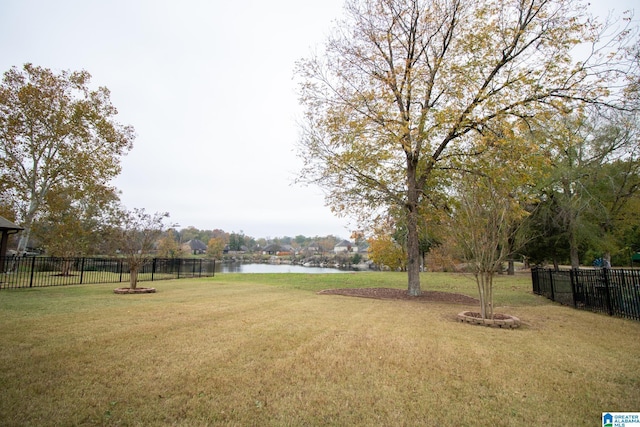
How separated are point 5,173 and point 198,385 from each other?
20.6 metres

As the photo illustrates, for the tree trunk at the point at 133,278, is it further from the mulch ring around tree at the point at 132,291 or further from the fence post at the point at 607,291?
the fence post at the point at 607,291

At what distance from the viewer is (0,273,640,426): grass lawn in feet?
9.59

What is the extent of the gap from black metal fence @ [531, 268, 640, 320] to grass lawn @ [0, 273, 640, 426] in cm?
157

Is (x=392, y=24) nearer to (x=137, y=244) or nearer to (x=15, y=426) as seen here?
(x=137, y=244)

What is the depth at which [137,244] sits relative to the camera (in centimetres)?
1273

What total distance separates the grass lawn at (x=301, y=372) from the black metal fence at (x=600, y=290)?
157cm

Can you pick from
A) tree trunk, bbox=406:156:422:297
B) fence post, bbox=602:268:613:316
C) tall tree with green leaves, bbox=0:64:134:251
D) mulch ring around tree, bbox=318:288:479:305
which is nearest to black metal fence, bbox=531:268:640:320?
fence post, bbox=602:268:613:316

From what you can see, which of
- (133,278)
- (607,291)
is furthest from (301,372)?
(133,278)

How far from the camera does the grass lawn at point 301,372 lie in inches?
115

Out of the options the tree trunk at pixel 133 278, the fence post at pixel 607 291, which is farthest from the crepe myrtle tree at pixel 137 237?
the fence post at pixel 607 291

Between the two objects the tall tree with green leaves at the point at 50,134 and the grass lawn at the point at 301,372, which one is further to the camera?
the tall tree with green leaves at the point at 50,134

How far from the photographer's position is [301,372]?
3.90m

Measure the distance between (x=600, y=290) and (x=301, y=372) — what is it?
9734 millimetres

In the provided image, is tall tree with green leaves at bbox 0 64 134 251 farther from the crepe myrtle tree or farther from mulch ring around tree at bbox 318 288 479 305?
mulch ring around tree at bbox 318 288 479 305
